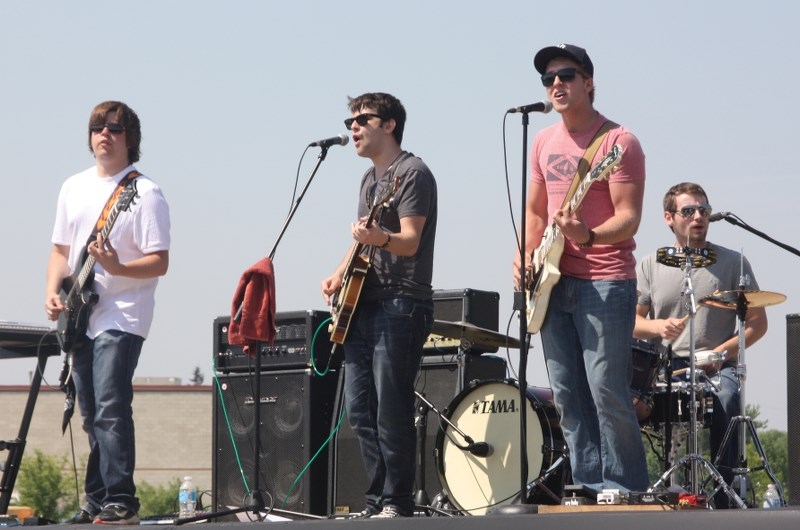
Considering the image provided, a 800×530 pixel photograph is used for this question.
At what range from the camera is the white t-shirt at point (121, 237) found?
5.75m

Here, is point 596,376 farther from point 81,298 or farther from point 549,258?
point 81,298

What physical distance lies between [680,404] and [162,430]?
51853 mm

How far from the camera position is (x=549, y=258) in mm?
5441

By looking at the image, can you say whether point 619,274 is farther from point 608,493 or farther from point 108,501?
point 108,501

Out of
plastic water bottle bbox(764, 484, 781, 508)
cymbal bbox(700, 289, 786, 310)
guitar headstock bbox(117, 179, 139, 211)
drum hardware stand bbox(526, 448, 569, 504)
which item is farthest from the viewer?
plastic water bottle bbox(764, 484, 781, 508)

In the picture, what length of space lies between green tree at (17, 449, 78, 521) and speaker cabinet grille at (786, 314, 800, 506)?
51146mm

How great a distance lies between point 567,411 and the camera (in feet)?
18.0

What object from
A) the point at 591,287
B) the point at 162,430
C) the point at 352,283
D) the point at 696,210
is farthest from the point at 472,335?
the point at 162,430

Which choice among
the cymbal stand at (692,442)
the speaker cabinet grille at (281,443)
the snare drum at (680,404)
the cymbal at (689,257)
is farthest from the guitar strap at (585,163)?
the speaker cabinet grille at (281,443)

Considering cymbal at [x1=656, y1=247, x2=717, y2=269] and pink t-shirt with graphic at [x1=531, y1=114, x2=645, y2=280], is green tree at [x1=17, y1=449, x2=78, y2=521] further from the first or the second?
pink t-shirt with graphic at [x1=531, y1=114, x2=645, y2=280]

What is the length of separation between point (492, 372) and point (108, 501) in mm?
2880

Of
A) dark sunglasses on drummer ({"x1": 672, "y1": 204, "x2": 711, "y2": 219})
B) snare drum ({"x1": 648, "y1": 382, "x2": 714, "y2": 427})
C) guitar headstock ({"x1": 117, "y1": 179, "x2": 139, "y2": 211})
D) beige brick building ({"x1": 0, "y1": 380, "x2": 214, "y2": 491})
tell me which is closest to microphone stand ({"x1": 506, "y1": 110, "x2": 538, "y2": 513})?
guitar headstock ({"x1": 117, "y1": 179, "x2": 139, "y2": 211})

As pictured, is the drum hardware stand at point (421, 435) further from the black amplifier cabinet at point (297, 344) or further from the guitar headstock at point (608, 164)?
the guitar headstock at point (608, 164)

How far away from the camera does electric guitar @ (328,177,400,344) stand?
5730mm
